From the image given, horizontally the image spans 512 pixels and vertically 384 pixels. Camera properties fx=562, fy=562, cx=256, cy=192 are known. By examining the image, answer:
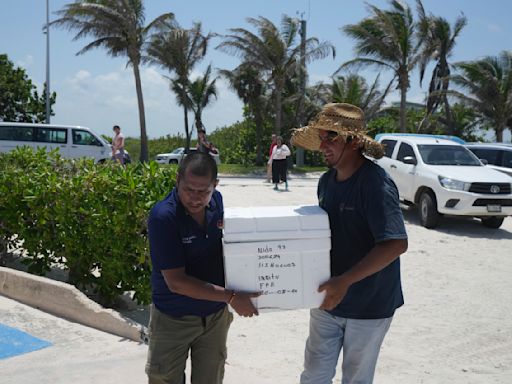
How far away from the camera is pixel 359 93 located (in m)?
31.5

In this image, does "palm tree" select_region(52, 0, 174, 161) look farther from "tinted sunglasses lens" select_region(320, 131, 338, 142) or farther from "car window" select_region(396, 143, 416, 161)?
"tinted sunglasses lens" select_region(320, 131, 338, 142)

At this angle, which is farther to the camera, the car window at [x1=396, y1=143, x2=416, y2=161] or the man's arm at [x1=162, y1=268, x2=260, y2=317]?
the car window at [x1=396, y1=143, x2=416, y2=161]

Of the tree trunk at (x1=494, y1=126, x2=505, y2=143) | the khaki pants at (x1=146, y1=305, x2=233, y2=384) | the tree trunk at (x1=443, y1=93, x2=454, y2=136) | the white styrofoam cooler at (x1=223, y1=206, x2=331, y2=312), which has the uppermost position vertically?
the tree trunk at (x1=443, y1=93, x2=454, y2=136)

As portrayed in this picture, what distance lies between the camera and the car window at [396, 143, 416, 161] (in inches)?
470

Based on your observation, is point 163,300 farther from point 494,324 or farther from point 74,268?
point 494,324

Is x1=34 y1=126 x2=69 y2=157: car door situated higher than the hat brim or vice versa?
x1=34 y1=126 x2=69 y2=157: car door

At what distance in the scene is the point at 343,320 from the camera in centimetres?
271

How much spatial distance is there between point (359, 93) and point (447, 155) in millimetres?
20529

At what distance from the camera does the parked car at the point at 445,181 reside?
10.3m

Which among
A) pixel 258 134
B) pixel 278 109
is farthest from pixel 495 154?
pixel 258 134

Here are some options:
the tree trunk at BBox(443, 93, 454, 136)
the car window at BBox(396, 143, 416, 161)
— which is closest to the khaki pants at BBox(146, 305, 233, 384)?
the car window at BBox(396, 143, 416, 161)

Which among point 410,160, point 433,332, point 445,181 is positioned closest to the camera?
point 433,332

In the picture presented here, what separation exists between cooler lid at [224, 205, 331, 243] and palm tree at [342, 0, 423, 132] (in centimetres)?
2621

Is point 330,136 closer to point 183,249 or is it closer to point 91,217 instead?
point 183,249
